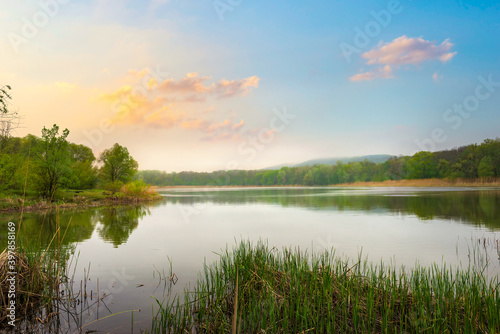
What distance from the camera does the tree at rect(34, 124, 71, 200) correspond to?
3077 centimetres

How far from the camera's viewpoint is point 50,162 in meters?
31.1

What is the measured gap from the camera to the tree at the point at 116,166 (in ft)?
168

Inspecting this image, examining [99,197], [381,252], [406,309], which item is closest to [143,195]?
[99,197]

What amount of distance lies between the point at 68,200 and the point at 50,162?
5.03 m

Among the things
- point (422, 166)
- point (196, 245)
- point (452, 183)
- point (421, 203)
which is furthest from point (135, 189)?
point (422, 166)

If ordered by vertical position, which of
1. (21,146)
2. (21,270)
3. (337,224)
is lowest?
(337,224)

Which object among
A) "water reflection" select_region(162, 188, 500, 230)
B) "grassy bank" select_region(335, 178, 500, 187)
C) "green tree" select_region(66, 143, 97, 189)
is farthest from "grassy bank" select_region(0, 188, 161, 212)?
"grassy bank" select_region(335, 178, 500, 187)

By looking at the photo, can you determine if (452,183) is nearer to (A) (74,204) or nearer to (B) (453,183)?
(B) (453,183)

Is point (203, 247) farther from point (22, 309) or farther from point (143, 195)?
point (143, 195)

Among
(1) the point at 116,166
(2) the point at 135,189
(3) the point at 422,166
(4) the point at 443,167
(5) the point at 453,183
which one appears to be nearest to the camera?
(2) the point at 135,189

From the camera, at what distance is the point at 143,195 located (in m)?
45.7

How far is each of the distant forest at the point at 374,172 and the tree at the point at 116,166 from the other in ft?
9.30

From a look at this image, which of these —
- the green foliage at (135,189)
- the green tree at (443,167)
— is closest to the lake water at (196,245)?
the green foliage at (135,189)

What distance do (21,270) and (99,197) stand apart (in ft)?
121
